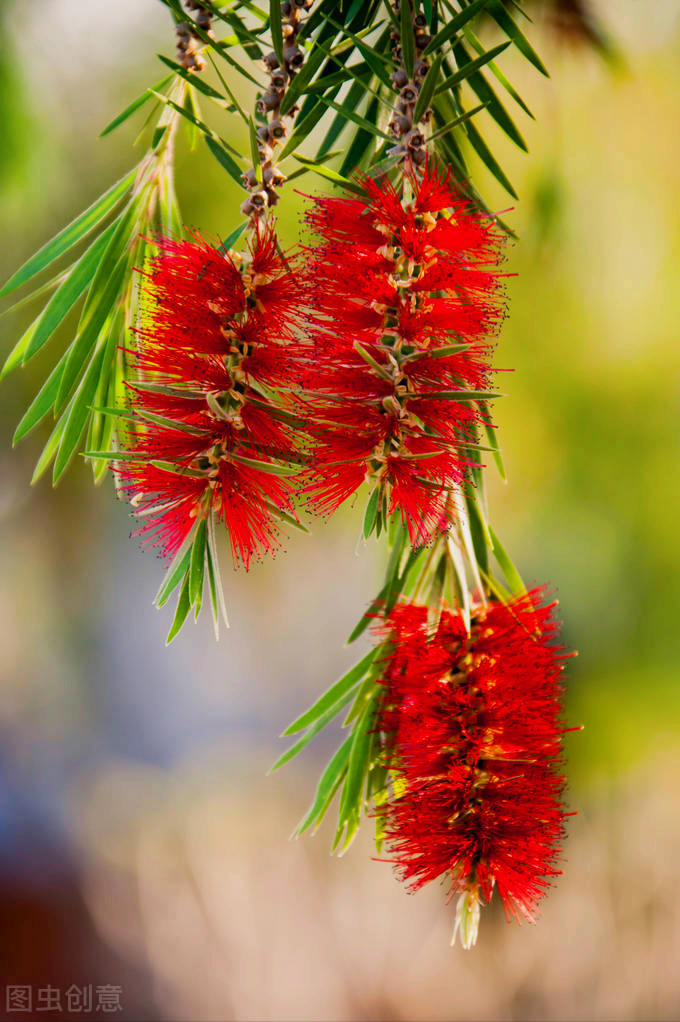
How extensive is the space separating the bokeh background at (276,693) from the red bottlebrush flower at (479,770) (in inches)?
31.1

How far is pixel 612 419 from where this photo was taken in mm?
1208

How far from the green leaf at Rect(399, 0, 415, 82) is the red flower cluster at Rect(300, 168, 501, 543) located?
39 mm

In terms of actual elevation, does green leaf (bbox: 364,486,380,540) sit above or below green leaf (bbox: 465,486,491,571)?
above

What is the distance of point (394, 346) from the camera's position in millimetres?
241

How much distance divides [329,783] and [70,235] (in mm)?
295

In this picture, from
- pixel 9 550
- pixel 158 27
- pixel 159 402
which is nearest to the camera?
pixel 159 402

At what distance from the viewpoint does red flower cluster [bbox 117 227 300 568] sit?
0.25m

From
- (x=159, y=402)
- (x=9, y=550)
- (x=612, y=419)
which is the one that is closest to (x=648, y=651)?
(x=612, y=419)

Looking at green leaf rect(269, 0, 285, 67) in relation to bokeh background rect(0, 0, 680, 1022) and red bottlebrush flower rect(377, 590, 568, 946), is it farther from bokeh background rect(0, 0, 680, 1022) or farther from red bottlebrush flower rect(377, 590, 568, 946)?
bokeh background rect(0, 0, 680, 1022)

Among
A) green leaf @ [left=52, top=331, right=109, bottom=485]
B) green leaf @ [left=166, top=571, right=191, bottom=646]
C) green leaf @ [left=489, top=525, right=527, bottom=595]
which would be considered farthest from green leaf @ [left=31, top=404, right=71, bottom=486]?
green leaf @ [left=489, top=525, right=527, bottom=595]

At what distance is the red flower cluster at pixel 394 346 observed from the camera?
24 cm

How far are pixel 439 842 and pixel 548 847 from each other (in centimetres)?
5

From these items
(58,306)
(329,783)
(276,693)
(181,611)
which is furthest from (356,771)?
(276,693)

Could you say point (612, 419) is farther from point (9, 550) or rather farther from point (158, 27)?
point (9, 550)
